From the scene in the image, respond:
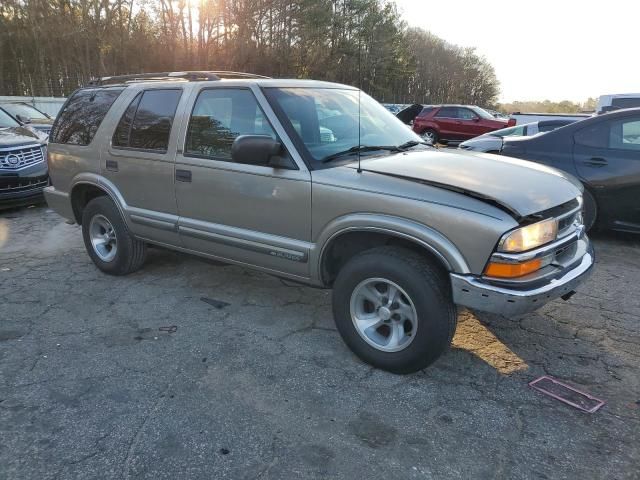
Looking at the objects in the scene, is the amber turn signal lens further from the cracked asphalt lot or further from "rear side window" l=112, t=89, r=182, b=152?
"rear side window" l=112, t=89, r=182, b=152

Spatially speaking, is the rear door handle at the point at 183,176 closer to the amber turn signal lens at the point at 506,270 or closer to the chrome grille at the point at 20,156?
the amber turn signal lens at the point at 506,270

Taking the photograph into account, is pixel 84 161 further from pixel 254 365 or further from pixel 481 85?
pixel 481 85

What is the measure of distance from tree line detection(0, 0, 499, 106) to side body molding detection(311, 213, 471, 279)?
55.1ft

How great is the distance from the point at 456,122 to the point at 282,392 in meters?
18.1

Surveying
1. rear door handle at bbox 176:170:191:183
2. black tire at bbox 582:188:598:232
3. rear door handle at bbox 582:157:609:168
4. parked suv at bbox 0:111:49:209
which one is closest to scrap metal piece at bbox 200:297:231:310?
rear door handle at bbox 176:170:191:183

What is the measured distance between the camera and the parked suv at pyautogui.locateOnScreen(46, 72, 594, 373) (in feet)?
8.86

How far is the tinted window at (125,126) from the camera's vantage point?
14.5ft

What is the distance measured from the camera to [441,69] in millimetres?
55875

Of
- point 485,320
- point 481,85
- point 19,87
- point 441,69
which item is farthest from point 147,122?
point 481,85

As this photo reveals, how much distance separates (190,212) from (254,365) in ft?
4.66

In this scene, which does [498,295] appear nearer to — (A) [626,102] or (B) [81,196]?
(B) [81,196]

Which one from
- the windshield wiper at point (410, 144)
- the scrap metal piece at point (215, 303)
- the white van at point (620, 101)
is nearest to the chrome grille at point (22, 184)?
→ the scrap metal piece at point (215, 303)

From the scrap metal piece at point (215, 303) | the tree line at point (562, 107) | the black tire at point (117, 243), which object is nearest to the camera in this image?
the scrap metal piece at point (215, 303)

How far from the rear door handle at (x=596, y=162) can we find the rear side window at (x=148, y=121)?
459 cm
